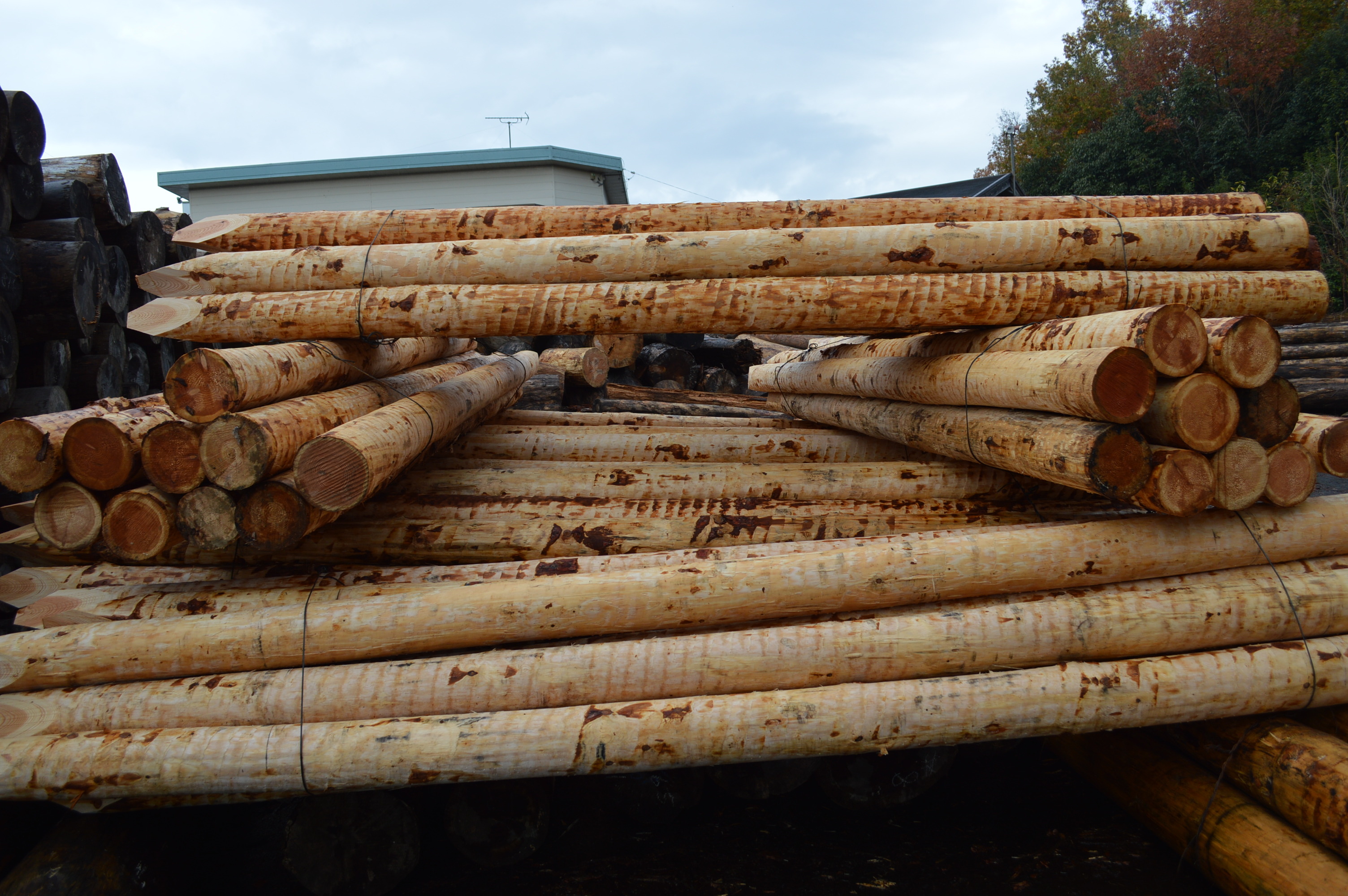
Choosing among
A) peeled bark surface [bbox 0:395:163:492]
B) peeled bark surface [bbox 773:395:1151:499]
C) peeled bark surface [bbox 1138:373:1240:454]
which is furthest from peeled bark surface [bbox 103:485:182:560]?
peeled bark surface [bbox 1138:373:1240:454]

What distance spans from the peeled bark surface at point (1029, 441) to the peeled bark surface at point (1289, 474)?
613 mm

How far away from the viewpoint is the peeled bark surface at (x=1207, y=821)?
2494 millimetres

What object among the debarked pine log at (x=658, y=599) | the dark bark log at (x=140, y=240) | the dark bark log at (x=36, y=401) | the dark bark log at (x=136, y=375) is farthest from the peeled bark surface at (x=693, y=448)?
the dark bark log at (x=140, y=240)

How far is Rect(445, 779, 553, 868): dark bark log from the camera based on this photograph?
304 cm

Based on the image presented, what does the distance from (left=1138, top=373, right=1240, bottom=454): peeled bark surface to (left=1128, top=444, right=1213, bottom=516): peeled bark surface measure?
5 centimetres

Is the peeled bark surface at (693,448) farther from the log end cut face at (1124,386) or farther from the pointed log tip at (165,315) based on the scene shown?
the log end cut face at (1124,386)

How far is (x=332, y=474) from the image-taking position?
2650 millimetres

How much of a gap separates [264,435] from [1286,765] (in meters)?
3.68

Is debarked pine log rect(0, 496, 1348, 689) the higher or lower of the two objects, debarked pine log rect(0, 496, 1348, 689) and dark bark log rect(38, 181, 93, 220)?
the lower

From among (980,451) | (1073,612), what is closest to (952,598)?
(1073,612)

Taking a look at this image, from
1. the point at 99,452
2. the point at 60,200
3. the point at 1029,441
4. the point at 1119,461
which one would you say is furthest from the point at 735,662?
the point at 60,200

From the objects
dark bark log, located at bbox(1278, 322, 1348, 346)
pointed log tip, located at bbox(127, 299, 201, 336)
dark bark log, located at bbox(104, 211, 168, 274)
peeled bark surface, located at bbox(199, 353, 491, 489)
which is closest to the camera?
peeled bark surface, located at bbox(199, 353, 491, 489)

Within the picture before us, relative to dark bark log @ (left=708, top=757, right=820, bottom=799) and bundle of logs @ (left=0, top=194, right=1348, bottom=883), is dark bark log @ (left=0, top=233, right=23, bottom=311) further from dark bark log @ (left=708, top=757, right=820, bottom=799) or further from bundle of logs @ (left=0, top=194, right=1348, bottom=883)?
dark bark log @ (left=708, top=757, right=820, bottom=799)

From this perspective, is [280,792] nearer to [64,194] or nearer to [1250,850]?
[1250,850]
